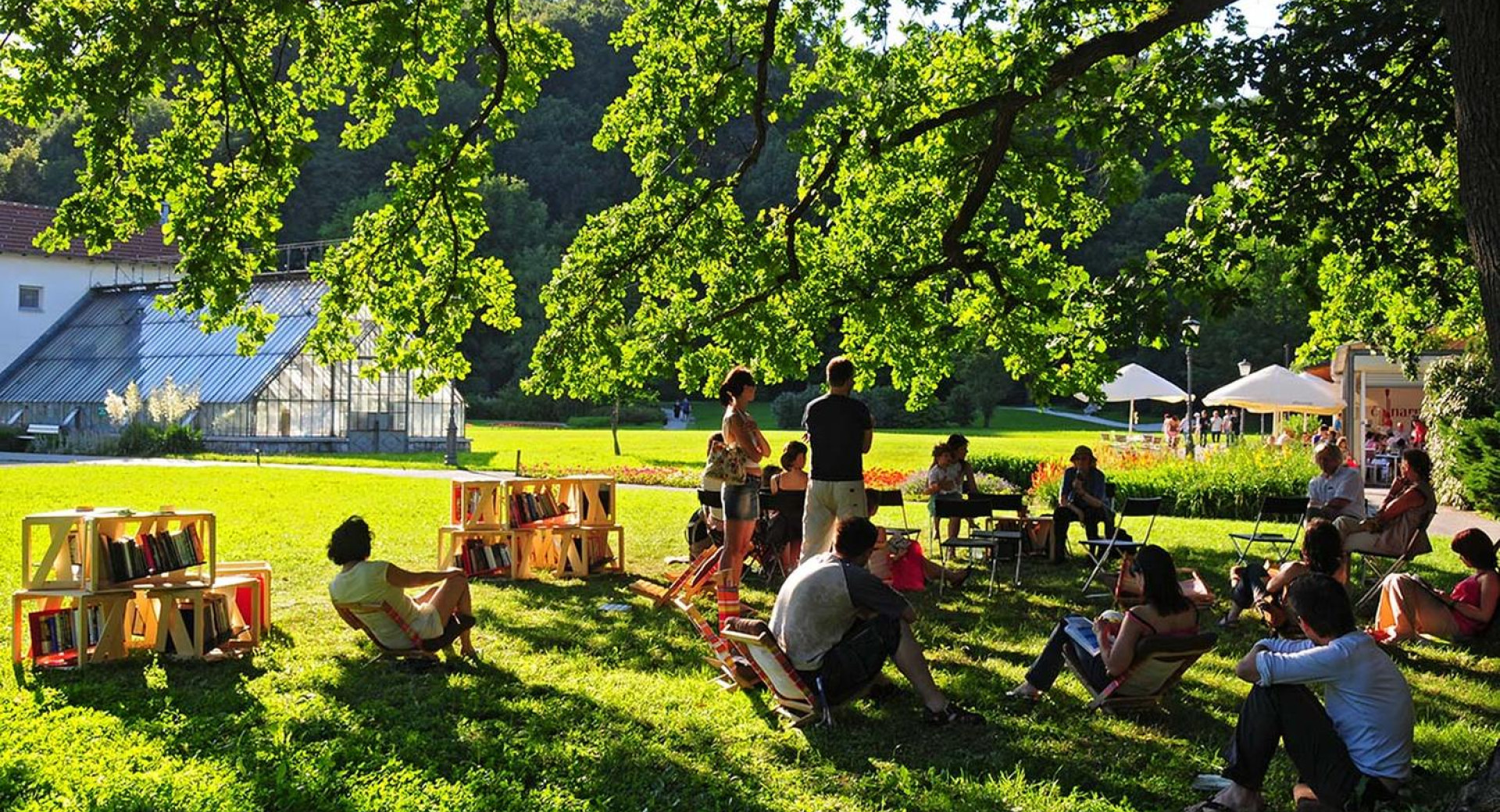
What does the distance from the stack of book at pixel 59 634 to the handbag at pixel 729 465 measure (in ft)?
14.3

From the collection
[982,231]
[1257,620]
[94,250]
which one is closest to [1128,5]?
[982,231]

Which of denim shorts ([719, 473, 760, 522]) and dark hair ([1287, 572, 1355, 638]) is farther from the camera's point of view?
denim shorts ([719, 473, 760, 522])

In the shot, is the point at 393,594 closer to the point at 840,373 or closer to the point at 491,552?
the point at 840,373

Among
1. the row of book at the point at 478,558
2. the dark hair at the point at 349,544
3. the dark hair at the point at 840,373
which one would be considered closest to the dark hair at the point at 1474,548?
the dark hair at the point at 840,373

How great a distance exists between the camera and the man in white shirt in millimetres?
11273

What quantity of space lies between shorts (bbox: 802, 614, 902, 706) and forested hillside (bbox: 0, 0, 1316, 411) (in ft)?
162

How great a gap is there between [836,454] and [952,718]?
265cm

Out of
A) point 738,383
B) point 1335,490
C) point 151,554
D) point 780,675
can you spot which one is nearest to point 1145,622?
point 780,675

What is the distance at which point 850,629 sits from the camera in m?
6.67

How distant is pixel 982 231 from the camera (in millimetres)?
14250

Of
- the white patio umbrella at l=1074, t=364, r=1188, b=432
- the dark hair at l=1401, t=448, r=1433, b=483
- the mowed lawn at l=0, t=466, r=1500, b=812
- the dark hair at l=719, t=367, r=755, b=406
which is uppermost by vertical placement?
the white patio umbrella at l=1074, t=364, r=1188, b=432

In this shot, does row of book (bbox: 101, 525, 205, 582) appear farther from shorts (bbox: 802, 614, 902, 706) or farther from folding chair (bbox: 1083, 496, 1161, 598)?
folding chair (bbox: 1083, 496, 1161, 598)

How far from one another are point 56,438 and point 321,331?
29565 millimetres

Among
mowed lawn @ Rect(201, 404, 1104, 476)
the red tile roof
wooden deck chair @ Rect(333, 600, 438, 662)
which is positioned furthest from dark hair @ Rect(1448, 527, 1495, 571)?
the red tile roof
